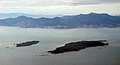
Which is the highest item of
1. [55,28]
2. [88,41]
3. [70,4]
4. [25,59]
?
[70,4]

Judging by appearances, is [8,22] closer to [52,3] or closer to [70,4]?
[52,3]

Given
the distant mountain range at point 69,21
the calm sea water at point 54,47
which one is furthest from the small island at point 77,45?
the distant mountain range at point 69,21

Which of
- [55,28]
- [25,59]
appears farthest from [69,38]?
[25,59]

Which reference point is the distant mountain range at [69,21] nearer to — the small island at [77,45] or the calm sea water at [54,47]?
the calm sea water at [54,47]

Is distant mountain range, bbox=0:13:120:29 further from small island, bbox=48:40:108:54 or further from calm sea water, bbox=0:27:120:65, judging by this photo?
small island, bbox=48:40:108:54

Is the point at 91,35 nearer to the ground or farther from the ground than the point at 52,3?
nearer to the ground

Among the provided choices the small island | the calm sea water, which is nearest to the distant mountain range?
the calm sea water
